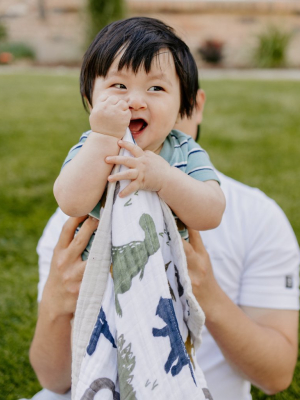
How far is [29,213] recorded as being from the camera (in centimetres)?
477

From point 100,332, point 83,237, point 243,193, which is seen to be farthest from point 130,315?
point 243,193

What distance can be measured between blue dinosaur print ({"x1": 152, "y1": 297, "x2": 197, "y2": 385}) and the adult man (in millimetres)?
380

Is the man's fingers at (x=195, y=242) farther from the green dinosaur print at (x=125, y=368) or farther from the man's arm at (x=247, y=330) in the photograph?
the green dinosaur print at (x=125, y=368)

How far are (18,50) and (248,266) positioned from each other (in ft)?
46.1

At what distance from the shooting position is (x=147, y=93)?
60.6 inches

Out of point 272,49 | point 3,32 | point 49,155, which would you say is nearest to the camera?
point 49,155

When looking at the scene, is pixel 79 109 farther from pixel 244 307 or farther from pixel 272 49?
pixel 272 49

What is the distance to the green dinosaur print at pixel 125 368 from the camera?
1.35 meters

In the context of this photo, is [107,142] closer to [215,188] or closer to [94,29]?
[215,188]

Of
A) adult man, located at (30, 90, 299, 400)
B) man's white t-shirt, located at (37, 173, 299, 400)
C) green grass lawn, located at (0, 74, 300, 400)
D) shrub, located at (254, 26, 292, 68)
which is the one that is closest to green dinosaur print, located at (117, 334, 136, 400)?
adult man, located at (30, 90, 299, 400)

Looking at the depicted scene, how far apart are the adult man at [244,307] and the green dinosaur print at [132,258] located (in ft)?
1.50

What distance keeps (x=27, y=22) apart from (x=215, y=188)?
1595 centimetres

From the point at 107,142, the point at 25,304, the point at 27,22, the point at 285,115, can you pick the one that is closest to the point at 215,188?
the point at 107,142

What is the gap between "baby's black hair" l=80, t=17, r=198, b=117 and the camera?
153 centimetres
